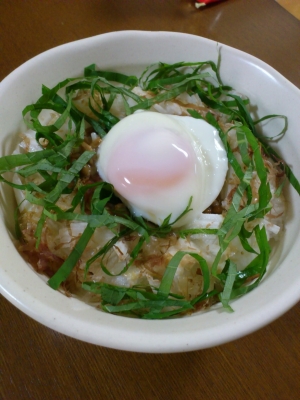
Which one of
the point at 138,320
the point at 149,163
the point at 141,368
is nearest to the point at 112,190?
the point at 149,163

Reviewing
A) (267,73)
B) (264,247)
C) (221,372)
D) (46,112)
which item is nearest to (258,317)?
(264,247)

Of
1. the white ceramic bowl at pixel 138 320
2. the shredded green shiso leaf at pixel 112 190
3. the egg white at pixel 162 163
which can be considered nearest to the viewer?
the white ceramic bowl at pixel 138 320

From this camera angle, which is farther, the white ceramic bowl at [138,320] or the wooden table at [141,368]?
the wooden table at [141,368]

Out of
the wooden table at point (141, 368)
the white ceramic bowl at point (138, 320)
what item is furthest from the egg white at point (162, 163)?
the wooden table at point (141, 368)

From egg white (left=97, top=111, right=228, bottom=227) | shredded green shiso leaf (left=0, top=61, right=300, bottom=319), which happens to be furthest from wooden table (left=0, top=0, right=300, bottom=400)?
egg white (left=97, top=111, right=228, bottom=227)

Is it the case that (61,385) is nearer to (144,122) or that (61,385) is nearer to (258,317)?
(258,317)

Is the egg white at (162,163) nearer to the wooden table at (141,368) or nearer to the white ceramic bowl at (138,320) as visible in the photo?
the white ceramic bowl at (138,320)
